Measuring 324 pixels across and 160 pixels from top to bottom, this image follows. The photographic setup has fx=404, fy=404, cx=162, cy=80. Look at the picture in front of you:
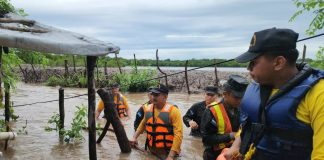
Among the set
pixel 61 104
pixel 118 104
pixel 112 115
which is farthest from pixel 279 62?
pixel 118 104

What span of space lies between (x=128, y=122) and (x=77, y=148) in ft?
11.1

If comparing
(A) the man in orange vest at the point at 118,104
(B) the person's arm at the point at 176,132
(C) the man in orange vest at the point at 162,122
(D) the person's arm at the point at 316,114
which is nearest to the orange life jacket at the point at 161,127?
(C) the man in orange vest at the point at 162,122

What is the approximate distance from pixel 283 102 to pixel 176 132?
4325 millimetres

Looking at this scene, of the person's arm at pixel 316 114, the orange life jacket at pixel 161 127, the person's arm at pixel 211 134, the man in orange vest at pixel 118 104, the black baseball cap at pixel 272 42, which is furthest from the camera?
the man in orange vest at pixel 118 104

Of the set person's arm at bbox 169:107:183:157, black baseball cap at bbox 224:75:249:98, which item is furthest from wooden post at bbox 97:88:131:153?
black baseball cap at bbox 224:75:249:98

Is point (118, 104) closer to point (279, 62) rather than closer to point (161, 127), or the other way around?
point (161, 127)

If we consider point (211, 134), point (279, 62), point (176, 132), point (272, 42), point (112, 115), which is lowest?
point (176, 132)

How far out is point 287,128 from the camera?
2277 millimetres

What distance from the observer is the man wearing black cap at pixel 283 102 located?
2174 mm

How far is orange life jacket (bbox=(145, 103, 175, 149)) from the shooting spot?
6871mm

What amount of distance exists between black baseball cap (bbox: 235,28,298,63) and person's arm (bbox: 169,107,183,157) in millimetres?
4049

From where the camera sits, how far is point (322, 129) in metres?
2.06

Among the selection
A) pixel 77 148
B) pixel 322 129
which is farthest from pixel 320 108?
pixel 77 148

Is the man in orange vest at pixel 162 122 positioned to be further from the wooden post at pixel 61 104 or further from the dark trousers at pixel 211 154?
the wooden post at pixel 61 104
